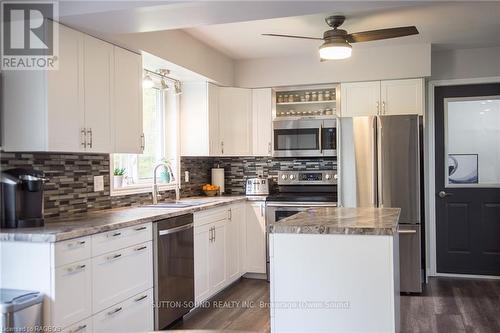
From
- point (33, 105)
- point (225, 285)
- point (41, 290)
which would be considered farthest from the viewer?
point (225, 285)

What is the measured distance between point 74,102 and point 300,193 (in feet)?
9.89

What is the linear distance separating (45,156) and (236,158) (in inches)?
115

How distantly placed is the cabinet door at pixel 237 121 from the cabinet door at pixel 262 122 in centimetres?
6

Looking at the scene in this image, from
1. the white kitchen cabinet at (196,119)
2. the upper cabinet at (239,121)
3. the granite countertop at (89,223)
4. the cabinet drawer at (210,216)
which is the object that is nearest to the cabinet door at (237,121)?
the upper cabinet at (239,121)

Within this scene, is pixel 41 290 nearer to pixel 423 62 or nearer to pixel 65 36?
pixel 65 36

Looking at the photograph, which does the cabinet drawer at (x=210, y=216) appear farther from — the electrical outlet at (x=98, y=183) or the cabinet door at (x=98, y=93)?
the cabinet door at (x=98, y=93)

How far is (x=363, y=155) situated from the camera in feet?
15.5

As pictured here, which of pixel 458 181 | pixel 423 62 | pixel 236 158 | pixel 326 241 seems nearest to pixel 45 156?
pixel 326 241

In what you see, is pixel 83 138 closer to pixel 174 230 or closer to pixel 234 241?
pixel 174 230

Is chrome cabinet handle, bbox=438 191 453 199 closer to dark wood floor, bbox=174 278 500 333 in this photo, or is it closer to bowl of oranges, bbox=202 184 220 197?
dark wood floor, bbox=174 278 500 333

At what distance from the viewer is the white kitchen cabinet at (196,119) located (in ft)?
16.8

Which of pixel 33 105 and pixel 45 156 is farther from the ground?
pixel 33 105

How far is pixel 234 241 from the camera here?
4953 mm

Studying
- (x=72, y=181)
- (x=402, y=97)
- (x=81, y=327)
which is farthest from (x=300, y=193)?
(x=81, y=327)
